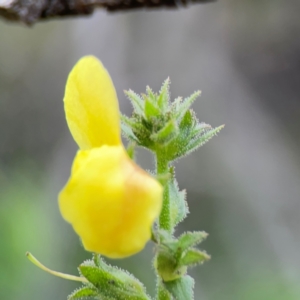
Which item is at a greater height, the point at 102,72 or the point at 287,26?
the point at 287,26

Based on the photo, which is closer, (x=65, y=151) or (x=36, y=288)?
(x=36, y=288)

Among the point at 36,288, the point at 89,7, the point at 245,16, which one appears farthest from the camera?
the point at 245,16

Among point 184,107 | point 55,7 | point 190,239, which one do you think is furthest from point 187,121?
point 55,7

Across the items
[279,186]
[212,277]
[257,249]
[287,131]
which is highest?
[287,131]

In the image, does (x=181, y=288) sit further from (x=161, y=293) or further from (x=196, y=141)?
(x=196, y=141)

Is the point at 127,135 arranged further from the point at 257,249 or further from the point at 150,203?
the point at 257,249

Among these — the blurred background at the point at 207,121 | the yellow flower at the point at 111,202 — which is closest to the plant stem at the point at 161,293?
the yellow flower at the point at 111,202

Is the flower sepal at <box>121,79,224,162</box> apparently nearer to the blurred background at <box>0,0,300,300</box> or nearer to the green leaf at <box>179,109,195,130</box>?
the green leaf at <box>179,109,195,130</box>

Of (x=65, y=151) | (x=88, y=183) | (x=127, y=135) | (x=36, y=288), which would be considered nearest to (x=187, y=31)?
(x=65, y=151)
